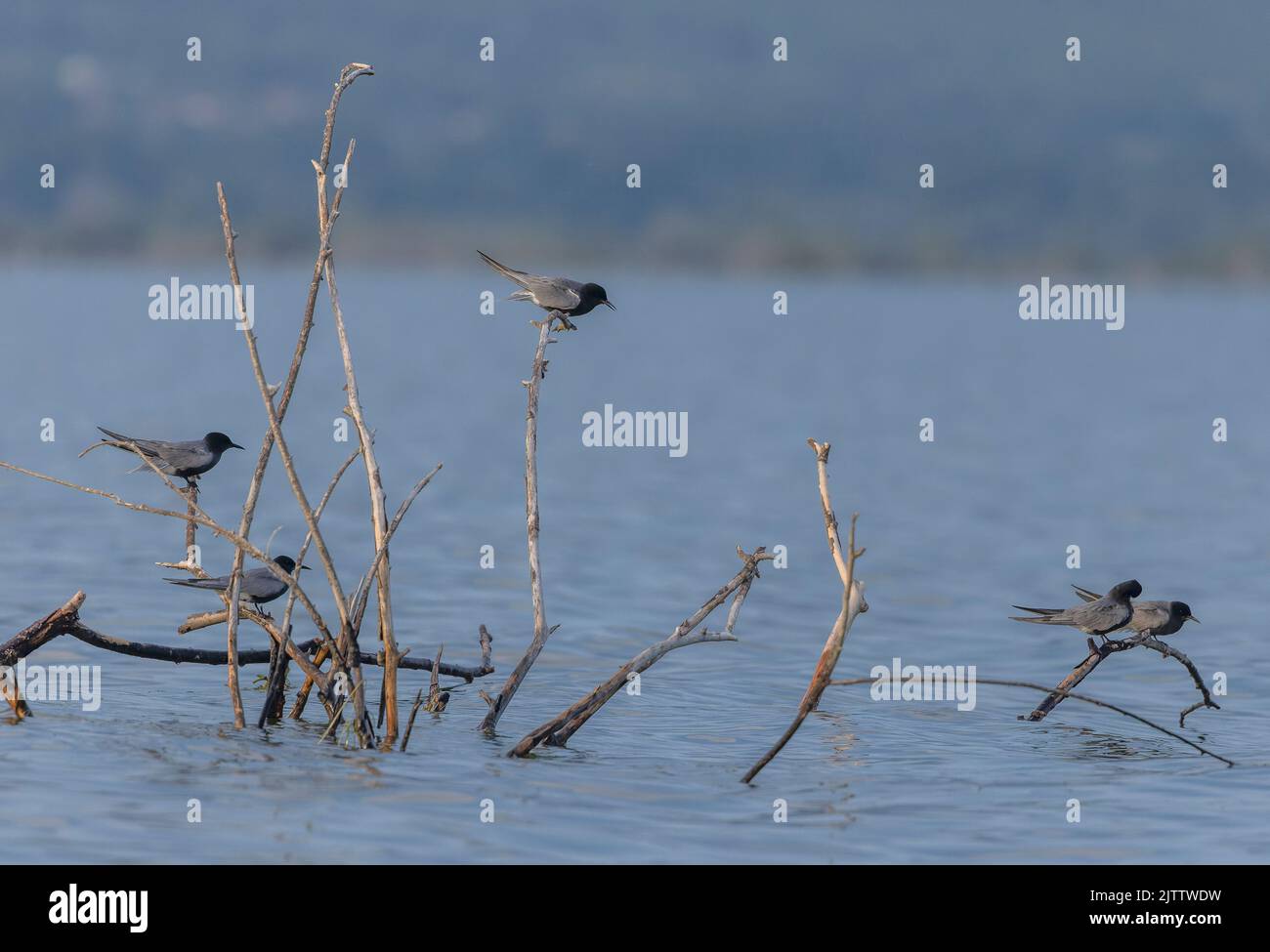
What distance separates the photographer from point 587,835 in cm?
1266

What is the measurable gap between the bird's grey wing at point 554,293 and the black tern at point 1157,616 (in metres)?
4.77

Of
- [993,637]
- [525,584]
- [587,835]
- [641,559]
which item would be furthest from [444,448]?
[587,835]

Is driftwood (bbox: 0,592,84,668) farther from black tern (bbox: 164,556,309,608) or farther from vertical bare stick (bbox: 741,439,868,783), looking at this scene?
vertical bare stick (bbox: 741,439,868,783)

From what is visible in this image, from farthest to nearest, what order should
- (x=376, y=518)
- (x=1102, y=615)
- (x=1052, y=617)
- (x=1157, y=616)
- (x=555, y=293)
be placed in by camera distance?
(x=1052, y=617) → (x=1157, y=616) → (x=1102, y=615) → (x=555, y=293) → (x=376, y=518)

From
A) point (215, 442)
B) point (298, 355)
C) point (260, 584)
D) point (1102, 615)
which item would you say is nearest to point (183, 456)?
point (215, 442)

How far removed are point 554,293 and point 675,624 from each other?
8.07 metres

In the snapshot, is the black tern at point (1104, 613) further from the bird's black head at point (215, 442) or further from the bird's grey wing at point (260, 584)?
the bird's black head at point (215, 442)

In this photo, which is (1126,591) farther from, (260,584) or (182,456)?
(182,456)

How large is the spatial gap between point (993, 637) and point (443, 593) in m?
6.92

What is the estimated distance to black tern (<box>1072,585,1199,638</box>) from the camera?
15.5 metres

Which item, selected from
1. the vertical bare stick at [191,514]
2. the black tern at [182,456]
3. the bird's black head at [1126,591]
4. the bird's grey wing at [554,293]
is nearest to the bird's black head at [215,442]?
the black tern at [182,456]

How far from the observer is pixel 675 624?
22.4 metres

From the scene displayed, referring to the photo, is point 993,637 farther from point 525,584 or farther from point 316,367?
point 316,367

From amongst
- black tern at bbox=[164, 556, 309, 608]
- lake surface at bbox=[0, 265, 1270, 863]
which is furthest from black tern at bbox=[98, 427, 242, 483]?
lake surface at bbox=[0, 265, 1270, 863]
